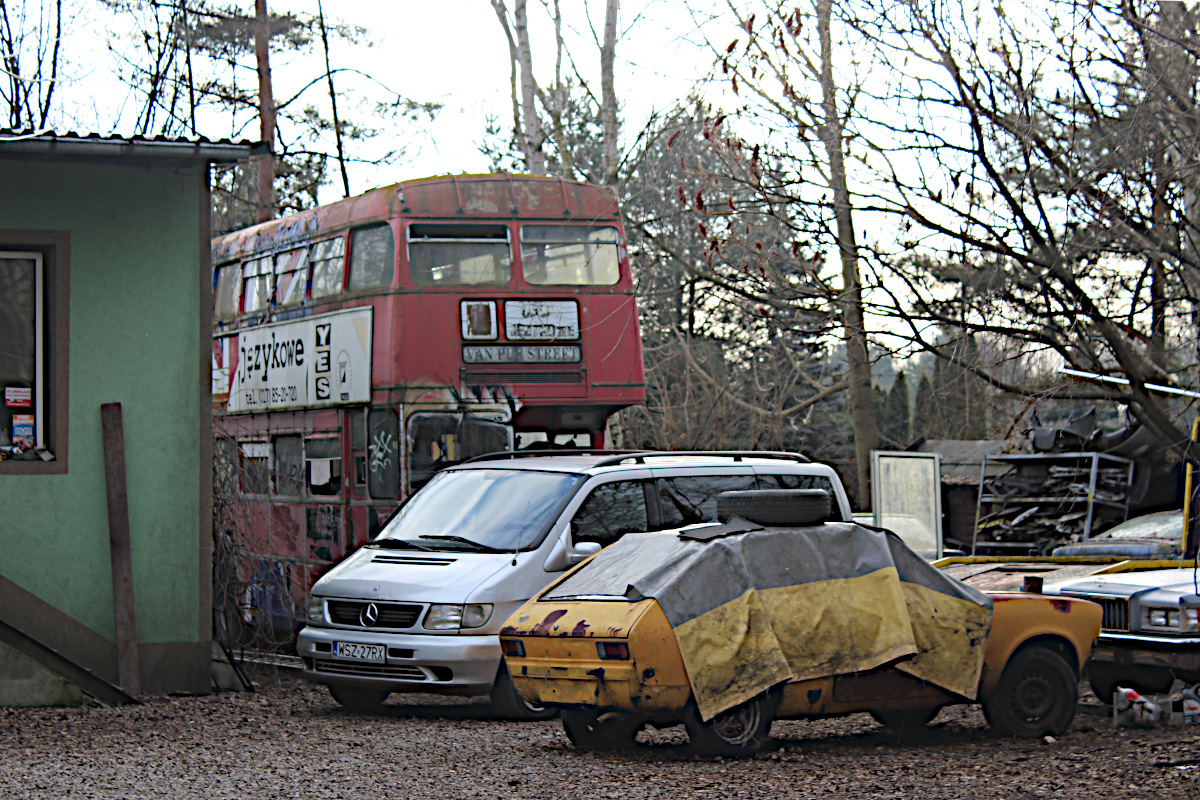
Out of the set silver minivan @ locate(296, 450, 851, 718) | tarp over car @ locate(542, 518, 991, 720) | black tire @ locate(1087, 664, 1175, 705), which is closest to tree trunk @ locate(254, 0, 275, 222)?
silver minivan @ locate(296, 450, 851, 718)

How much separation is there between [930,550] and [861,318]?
21.1 feet

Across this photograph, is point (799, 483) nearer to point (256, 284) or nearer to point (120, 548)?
point (120, 548)

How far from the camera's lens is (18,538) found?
9984 millimetres

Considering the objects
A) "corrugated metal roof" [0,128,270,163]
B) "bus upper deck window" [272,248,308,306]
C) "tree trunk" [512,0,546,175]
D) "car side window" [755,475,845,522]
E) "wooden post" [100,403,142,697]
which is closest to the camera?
"corrugated metal roof" [0,128,270,163]

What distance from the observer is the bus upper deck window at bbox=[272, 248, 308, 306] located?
15.4 metres

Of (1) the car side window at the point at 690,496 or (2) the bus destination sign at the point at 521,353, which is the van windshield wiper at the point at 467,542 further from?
(2) the bus destination sign at the point at 521,353

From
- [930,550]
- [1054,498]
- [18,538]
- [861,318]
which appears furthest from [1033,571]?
[1054,498]

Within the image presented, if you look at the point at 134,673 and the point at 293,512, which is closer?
the point at 134,673

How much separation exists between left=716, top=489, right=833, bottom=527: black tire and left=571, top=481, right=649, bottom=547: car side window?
1918mm

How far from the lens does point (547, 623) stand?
Result: 7734 mm

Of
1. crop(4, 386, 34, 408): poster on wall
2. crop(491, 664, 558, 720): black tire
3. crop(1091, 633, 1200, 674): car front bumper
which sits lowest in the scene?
crop(491, 664, 558, 720): black tire

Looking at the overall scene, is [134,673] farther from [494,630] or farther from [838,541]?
[838,541]

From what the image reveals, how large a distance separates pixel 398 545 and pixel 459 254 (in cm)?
450

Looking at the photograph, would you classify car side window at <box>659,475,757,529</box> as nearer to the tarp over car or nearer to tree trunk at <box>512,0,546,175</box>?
the tarp over car
